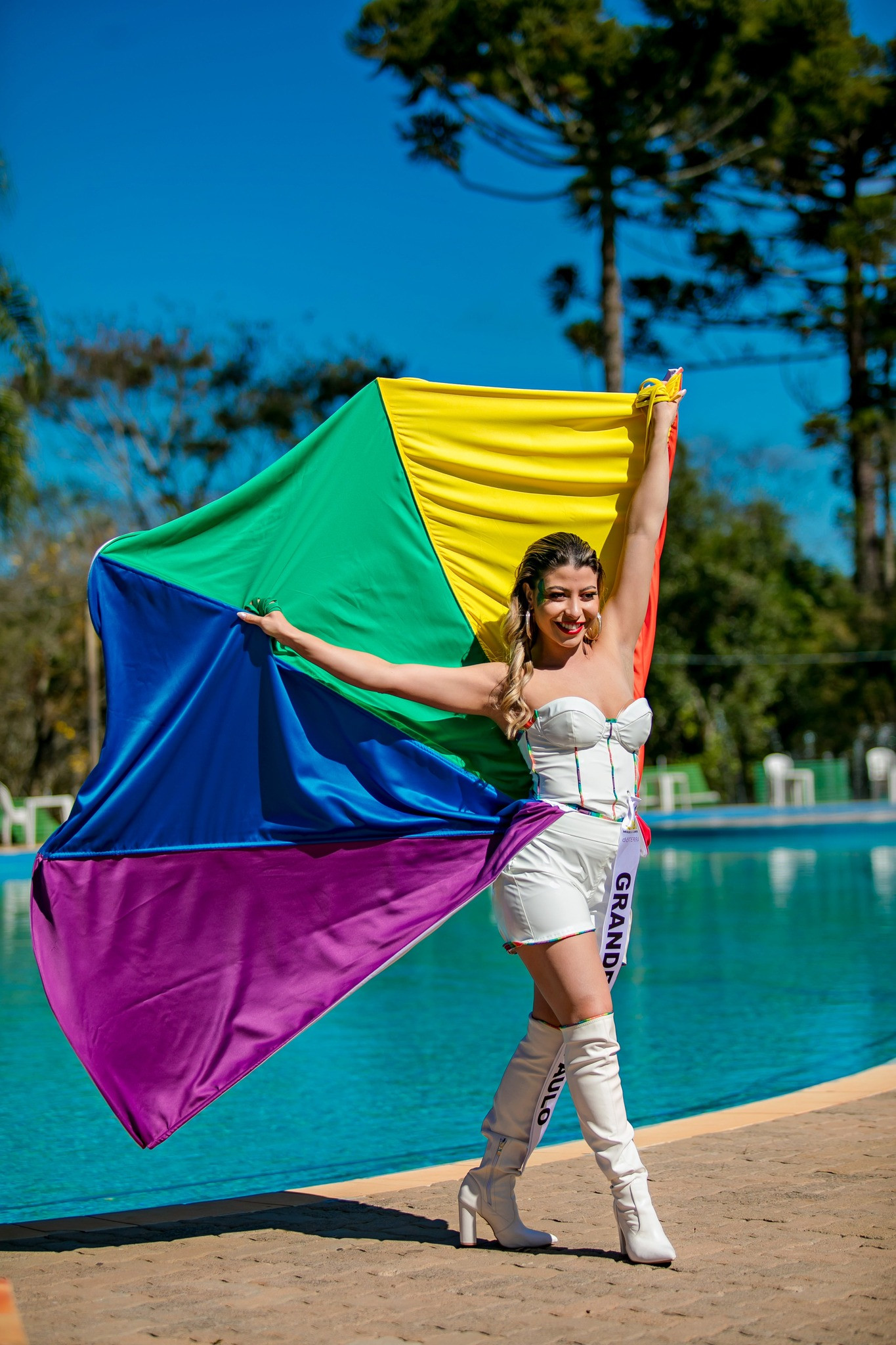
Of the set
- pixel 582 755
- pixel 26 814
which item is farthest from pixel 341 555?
pixel 26 814

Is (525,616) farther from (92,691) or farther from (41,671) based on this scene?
(41,671)

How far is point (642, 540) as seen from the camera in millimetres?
3738

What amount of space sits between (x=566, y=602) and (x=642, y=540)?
0.38 m

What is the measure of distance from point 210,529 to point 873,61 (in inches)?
1157

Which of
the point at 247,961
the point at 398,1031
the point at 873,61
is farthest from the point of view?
the point at 873,61

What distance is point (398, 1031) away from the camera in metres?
8.02

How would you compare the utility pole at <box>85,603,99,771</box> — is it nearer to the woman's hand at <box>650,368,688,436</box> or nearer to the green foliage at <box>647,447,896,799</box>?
the green foliage at <box>647,447,896,799</box>

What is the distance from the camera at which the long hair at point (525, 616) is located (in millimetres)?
3496

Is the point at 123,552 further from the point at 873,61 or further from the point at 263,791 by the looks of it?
the point at 873,61

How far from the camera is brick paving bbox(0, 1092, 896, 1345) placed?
9.30ft

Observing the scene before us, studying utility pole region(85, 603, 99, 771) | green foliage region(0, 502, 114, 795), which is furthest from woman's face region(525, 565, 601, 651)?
green foliage region(0, 502, 114, 795)

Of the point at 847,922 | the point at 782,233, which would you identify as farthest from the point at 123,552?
the point at 782,233

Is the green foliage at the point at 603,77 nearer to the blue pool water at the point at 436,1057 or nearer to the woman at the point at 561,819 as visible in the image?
the blue pool water at the point at 436,1057

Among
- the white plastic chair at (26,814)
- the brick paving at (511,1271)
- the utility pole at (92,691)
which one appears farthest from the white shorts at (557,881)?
the utility pole at (92,691)
